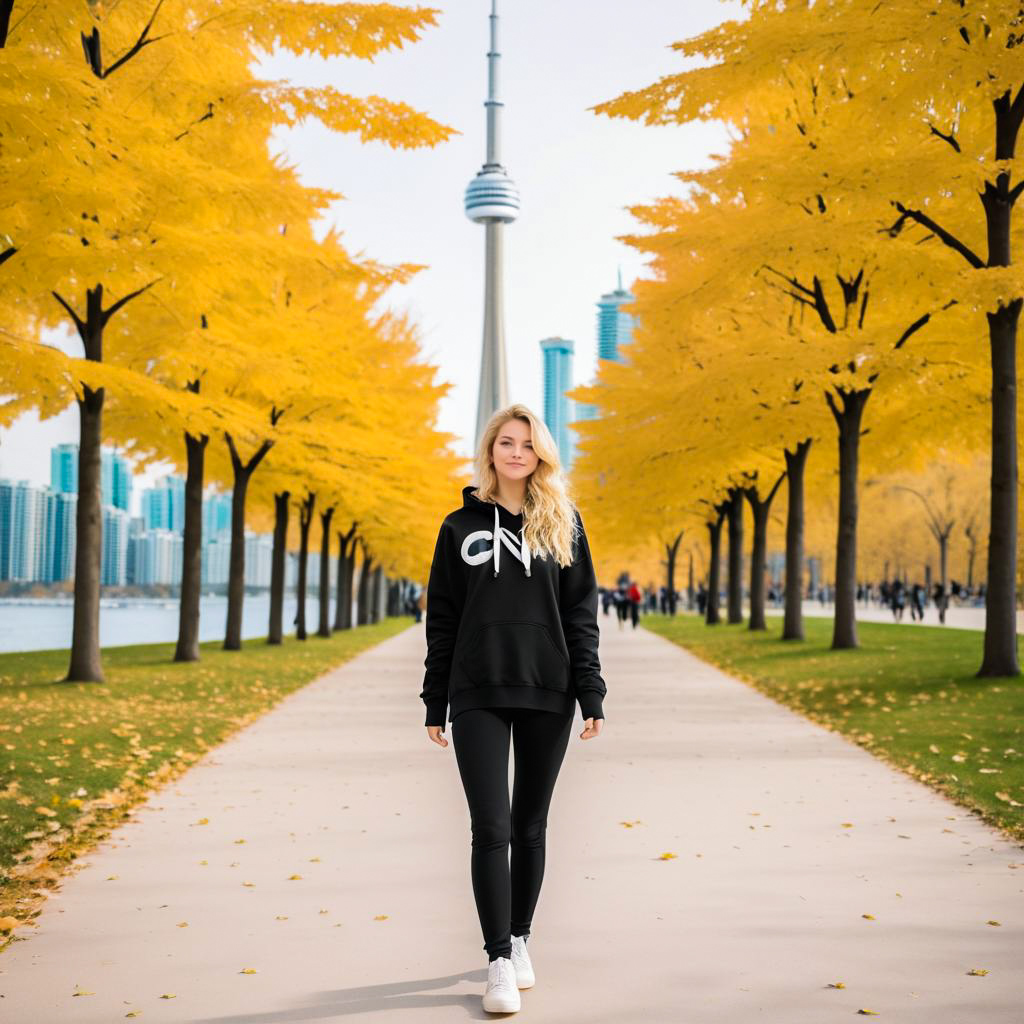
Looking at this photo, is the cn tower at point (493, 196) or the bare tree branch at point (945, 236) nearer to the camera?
the bare tree branch at point (945, 236)

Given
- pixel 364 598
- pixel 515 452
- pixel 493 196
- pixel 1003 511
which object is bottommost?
pixel 364 598

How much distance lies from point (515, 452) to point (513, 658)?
677 mm

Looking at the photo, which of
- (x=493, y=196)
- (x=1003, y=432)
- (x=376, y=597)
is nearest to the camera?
(x=1003, y=432)

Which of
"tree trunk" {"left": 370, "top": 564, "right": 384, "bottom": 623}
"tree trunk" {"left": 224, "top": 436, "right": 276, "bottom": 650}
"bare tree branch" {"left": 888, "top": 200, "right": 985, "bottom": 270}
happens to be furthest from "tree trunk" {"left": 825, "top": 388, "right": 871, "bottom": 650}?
"tree trunk" {"left": 370, "top": 564, "right": 384, "bottom": 623}

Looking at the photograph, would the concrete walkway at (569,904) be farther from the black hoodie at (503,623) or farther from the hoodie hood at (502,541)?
the hoodie hood at (502,541)

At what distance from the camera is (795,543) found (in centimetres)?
2384

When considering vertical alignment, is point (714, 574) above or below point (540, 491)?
below

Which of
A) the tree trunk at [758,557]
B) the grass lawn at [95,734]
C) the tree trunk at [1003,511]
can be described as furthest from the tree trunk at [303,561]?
the tree trunk at [1003,511]

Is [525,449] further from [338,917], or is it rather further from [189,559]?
[189,559]

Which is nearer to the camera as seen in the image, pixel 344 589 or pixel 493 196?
pixel 344 589

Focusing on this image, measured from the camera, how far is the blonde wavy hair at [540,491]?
163 inches

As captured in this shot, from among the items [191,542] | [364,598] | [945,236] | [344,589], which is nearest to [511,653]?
[945,236]

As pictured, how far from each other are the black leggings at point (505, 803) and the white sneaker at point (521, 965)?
0.06 meters

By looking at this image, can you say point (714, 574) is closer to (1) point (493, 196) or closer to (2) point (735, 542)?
(2) point (735, 542)
